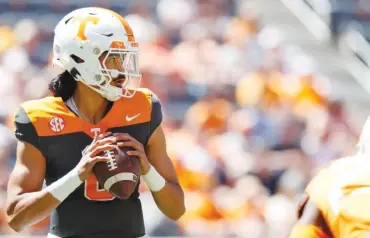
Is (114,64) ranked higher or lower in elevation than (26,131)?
higher

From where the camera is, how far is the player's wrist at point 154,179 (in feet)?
10.8

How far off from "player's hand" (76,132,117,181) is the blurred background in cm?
360

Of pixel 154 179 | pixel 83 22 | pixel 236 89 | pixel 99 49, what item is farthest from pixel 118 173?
pixel 236 89

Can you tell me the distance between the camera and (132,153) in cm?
319

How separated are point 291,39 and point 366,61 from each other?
870 millimetres

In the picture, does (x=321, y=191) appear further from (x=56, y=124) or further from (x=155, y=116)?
(x=56, y=124)

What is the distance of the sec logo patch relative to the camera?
3.29 metres

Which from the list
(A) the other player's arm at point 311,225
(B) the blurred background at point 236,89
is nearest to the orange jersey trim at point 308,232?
(A) the other player's arm at point 311,225

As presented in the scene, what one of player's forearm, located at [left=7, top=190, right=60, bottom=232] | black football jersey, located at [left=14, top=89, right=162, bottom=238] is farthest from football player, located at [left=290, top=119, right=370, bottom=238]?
player's forearm, located at [left=7, top=190, right=60, bottom=232]

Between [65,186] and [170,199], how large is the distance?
42cm

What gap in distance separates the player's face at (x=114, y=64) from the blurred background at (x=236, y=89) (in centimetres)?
351

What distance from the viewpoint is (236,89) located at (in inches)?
344

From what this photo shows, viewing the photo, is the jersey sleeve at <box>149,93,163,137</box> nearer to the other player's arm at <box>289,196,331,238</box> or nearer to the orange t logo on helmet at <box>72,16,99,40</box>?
the orange t logo on helmet at <box>72,16,99,40</box>

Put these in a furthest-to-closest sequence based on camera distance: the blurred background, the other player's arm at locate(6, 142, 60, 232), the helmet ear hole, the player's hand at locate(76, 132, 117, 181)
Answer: the blurred background
the helmet ear hole
the other player's arm at locate(6, 142, 60, 232)
the player's hand at locate(76, 132, 117, 181)
